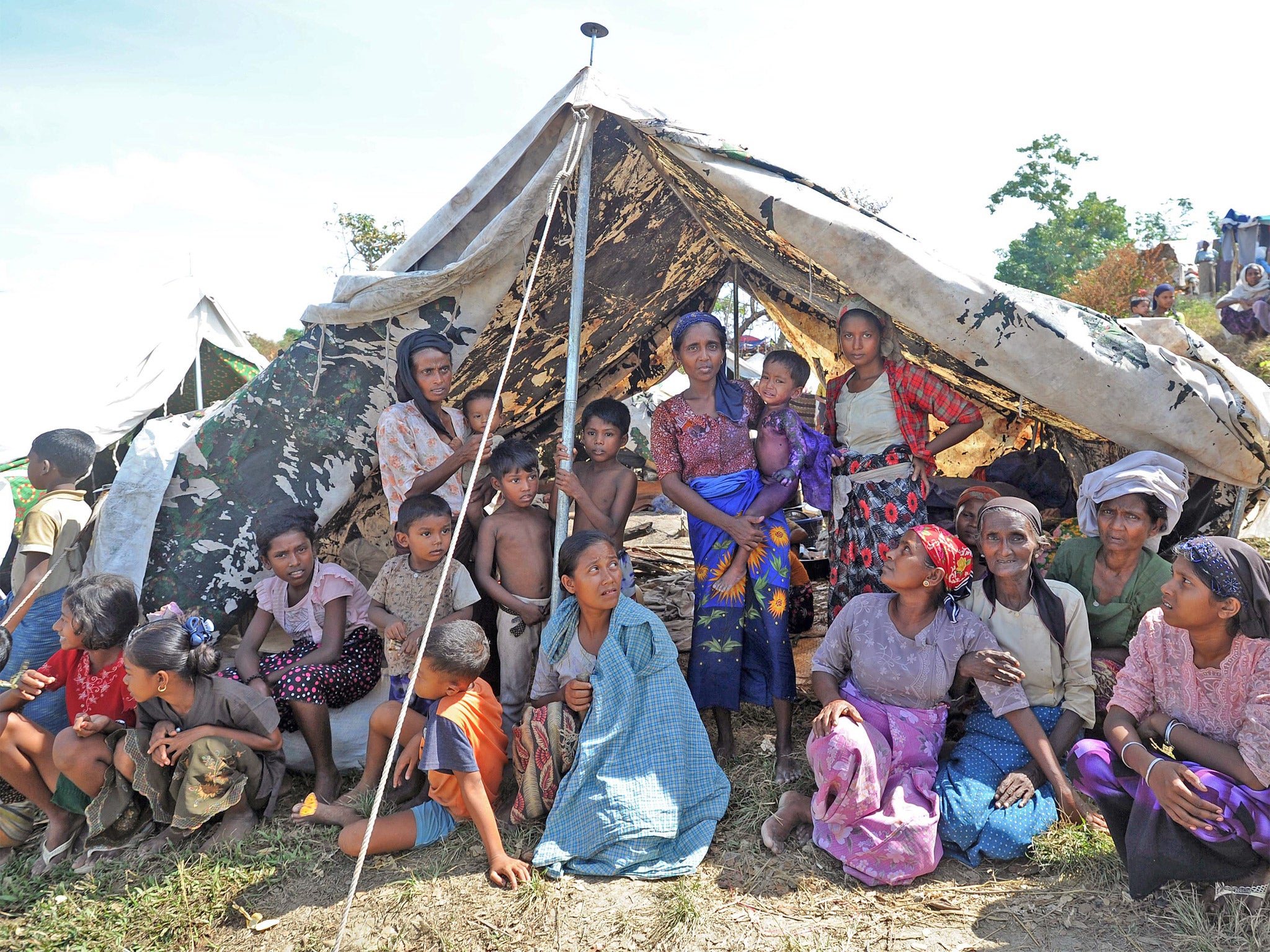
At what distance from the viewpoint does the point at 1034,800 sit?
8.31 feet

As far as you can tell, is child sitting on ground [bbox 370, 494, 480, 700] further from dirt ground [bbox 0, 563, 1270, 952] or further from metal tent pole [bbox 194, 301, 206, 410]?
metal tent pole [bbox 194, 301, 206, 410]

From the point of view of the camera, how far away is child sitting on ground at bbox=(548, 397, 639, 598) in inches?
133

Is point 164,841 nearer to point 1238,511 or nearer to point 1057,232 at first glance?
point 1238,511

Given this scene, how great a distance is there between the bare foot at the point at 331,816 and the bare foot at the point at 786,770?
4.92 ft

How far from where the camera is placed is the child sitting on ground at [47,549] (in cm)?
349

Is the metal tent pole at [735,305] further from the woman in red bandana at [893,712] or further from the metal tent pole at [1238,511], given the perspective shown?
the metal tent pole at [1238,511]

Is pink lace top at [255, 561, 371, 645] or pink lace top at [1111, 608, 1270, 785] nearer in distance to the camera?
pink lace top at [1111, 608, 1270, 785]

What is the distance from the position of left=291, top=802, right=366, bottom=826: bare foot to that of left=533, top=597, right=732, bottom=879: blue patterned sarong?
754mm

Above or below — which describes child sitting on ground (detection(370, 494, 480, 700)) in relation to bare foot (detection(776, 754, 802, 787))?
above

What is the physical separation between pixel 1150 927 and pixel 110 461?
536 cm

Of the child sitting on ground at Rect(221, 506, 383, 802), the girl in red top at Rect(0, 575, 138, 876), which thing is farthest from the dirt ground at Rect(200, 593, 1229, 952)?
the girl in red top at Rect(0, 575, 138, 876)

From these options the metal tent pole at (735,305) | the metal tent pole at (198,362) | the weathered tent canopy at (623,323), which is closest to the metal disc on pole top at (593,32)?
the weathered tent canopy at (623,323)

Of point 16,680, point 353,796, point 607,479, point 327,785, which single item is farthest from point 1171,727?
point 16,680

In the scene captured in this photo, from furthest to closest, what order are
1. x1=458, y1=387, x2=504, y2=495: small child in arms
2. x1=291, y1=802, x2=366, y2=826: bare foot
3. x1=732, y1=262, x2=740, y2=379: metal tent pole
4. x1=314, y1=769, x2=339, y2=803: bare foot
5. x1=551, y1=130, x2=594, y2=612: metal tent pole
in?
x1=732, y1=262, x2=740, y2=379: metal tent pole → x1=458, y1=387, x2=504, y2=495: small child in arms → x1=551, y1=130, x2=594, y2=612: metal tent pole → x1=314, y1=769, x2=339, y2=803: bare foot → x1=291, y1=802, x2=366, y2=826: bare foot
